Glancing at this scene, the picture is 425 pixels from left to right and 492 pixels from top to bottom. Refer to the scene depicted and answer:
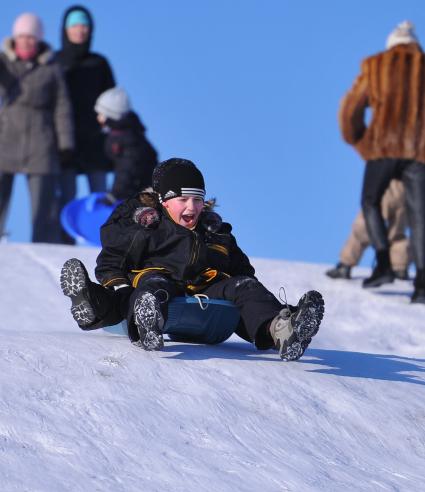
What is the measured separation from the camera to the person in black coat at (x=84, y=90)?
10.5 meters

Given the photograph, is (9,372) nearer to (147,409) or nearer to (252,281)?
(147,409)

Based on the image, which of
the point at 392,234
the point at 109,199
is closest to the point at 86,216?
the point at 109,199

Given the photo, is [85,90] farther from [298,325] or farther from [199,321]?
[298,325]

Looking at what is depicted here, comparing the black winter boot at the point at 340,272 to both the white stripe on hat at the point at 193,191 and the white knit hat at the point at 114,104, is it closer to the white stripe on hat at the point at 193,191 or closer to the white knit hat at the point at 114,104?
the white knit hat at the point at 114,104

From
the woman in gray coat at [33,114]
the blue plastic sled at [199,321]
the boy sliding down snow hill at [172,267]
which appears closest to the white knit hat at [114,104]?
the woman in gray coat at [33,114]

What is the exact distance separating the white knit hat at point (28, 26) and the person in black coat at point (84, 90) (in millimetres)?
582

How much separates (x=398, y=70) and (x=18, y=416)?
5.55m

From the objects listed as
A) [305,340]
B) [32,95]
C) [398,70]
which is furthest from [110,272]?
[32,95]

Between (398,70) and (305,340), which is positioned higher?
(398,70)

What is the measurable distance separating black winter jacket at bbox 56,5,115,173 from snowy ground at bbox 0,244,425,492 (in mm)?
5535

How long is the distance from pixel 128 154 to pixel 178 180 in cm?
466

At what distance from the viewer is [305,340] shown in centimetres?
452

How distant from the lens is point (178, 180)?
501 centimetres

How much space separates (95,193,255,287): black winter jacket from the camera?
4.91m
